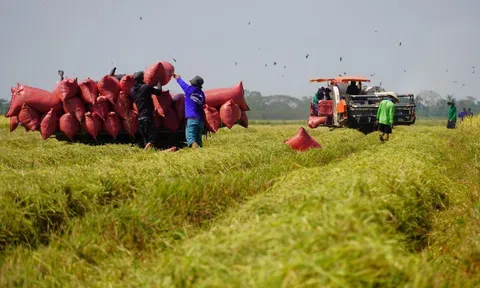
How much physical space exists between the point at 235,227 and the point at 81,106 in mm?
6977

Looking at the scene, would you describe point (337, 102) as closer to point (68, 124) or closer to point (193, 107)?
point (193, 107)

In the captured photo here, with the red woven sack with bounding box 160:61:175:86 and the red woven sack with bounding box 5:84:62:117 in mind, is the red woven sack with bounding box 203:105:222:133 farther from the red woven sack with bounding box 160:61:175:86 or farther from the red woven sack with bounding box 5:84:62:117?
the red woven sack with bounding box 5:84:62:117

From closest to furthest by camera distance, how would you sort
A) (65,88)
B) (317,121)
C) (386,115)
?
1. (65,88)
2. (386,115)
3. (317,121)

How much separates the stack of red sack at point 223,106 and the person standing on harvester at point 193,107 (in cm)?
40

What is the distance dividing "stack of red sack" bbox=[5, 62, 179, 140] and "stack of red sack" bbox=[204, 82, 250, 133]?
3.39 ft

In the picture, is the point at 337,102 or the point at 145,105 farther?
the point at 337,102

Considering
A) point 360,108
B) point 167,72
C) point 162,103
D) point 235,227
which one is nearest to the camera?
point 235,227

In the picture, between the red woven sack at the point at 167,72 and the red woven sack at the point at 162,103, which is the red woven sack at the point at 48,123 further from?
the red woven sack at the point at 167,72

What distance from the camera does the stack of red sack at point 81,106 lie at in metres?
8.75

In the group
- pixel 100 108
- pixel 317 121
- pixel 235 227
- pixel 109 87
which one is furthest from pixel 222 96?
pixel 317 121

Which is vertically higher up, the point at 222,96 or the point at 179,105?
the point at 222,96

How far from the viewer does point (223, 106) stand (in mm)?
9305

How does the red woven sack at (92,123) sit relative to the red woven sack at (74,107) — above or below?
below

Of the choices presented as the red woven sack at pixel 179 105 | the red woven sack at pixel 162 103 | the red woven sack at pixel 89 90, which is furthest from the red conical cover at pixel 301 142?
the red woven sack at pixel 89 90
